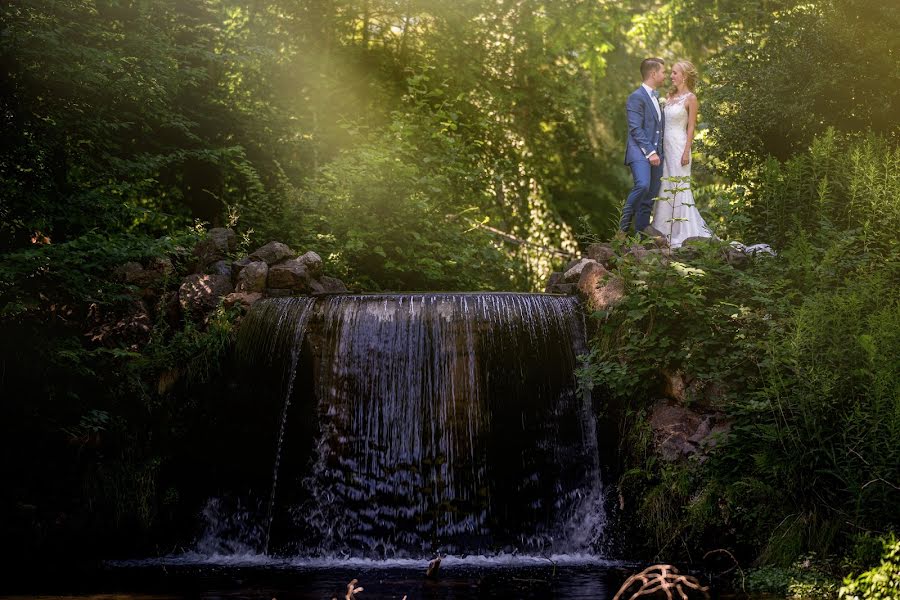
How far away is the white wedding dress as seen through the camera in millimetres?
10383

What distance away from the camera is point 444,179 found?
45.6 feet

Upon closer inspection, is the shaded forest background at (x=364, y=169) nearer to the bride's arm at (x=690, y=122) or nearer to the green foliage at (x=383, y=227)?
the green foliage at (x=383, y=227)

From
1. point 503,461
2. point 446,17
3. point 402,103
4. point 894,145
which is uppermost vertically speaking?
point 446,17

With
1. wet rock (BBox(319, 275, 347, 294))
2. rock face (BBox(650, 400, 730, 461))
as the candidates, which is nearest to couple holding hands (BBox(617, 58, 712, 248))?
rock face (BBox(650, 400, 730, 461))

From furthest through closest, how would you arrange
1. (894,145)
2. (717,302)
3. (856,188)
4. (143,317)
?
1. (894,145)
2. (143,317)
3. (856,188)
4. (717,302)

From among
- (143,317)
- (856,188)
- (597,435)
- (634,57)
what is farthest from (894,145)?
(634,57)

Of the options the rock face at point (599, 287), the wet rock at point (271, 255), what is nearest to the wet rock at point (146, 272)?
the wet rock at point (271, 255)

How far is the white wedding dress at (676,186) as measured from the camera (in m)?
10.4

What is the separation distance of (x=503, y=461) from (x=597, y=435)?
84 centimetres

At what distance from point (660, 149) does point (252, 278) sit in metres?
4.50

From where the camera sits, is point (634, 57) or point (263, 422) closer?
point (263, 422)

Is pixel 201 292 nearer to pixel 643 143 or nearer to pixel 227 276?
pixel 227 276

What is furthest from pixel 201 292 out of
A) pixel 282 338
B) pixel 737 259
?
pixel 737 259

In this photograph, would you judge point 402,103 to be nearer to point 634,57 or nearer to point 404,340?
point 404,340
